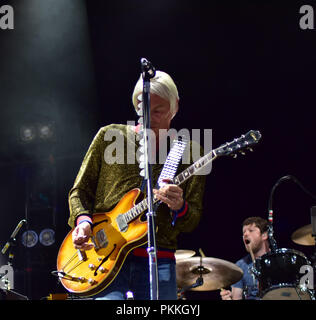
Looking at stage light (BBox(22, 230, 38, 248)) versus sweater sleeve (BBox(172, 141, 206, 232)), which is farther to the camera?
stage light (BBox(22, 230, 38, 248))

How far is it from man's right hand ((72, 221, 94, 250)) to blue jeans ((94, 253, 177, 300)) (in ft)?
0.82

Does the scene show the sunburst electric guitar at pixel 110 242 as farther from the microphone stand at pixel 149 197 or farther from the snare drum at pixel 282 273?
the snare drum at pixel 282 273

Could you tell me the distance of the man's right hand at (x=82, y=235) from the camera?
8.58 ft

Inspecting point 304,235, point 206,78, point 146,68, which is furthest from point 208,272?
point 146,68

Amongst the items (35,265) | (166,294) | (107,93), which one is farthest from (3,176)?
(166,294)

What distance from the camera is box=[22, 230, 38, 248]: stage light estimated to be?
7.94m

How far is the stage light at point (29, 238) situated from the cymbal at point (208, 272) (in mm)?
3041

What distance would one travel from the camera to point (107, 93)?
7145 mm

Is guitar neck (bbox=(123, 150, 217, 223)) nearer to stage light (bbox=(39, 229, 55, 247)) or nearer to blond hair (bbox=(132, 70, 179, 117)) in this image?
blond hair (bbox=(132, 70, 179, 117))

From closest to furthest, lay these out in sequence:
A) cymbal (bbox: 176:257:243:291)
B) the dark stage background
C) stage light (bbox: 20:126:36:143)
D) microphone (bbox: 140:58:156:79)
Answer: microphone (bbox: 140:58:156:79) → cymbal (bbox: 176:257:243:291) → the dark stage background → stage light (bbox: 20:126:36:143)

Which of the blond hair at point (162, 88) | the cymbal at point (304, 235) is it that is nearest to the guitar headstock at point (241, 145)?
the blond hair at point (162, 88)

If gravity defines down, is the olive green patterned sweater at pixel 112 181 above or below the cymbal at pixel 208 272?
above

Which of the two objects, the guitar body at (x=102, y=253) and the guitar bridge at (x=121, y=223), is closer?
the guitar body at (x=102, y=253)

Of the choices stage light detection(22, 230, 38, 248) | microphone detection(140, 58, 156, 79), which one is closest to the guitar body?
microphone detection(140, 58, 156, 79)
